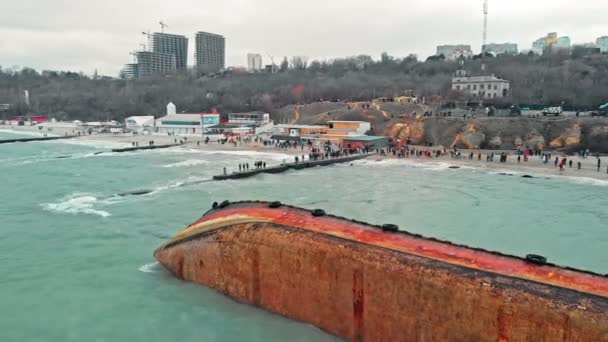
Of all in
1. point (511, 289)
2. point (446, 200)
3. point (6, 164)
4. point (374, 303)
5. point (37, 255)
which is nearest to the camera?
point (511, 289)

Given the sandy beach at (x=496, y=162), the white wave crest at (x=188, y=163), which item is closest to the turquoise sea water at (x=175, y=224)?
the white wave crest at (x=188, y=163)

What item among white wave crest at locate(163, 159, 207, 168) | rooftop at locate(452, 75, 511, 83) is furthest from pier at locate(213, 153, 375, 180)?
rooftop at locate(452, 75, 511, 83)

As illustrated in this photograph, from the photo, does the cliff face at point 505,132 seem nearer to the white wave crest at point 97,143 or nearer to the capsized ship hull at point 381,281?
the white wave crest at point 97,143

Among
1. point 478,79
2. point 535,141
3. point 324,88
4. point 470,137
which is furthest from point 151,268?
point 324,88

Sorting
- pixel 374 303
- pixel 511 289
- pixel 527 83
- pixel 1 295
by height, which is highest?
pixel 527 83

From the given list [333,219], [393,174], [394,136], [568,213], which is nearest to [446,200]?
[568,213]

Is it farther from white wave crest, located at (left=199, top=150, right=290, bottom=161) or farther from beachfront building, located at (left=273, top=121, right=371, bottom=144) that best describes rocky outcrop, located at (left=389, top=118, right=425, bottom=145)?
white wave crest, located at (left=199, top=150, right=290, bottom=161)

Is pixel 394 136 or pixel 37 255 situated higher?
pixel 394 136

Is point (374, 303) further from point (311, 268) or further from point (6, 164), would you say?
point (6, 164)
